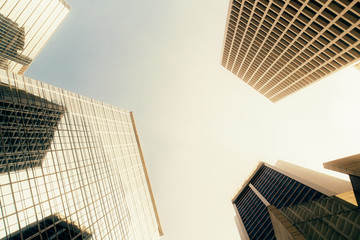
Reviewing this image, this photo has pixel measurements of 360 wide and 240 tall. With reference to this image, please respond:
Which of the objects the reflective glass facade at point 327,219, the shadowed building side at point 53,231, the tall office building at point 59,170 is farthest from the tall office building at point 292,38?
the shadowed building side at point 53,231

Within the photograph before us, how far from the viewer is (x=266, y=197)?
81000 millimetres

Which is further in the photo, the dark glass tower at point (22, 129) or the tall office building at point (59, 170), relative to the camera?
the dark glass tower at point (22, 129)

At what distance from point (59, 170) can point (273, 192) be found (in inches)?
2852

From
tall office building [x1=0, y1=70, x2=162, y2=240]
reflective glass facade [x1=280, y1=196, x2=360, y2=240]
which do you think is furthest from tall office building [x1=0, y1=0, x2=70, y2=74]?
reflective glass facade [x1=280, y1=196, x2=360, y2=240]

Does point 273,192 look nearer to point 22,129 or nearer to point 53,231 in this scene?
point 53,231

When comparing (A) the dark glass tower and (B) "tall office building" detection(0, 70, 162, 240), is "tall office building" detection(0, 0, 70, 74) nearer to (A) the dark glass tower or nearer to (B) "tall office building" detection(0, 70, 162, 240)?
(B) "tall office building" detection(0, 70, 162, 240)

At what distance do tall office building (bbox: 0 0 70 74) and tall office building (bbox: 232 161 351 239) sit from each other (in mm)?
106480

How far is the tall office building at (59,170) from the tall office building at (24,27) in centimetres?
5045

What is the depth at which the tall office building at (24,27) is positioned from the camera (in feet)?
251

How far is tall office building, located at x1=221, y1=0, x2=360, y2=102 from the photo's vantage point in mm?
44625

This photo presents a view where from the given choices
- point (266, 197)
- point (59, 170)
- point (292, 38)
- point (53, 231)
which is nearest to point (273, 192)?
point (266, 197)

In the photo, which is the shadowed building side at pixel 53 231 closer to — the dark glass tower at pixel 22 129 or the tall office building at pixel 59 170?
the tall office building at pixel 59 170

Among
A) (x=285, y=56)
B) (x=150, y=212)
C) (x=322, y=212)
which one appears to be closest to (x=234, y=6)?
(x=285, y=56)

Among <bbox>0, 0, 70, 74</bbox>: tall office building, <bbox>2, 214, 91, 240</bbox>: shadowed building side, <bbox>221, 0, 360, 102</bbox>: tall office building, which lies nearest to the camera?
<bbox>2, 214, 91, 240</bbox>: shadowed building side
